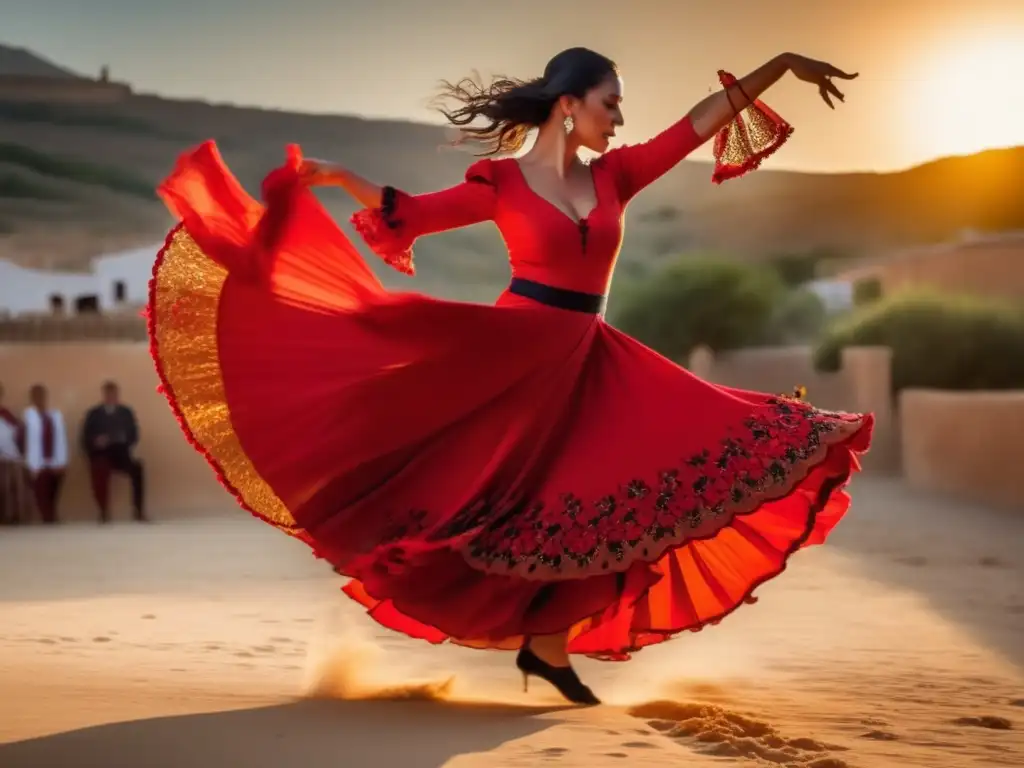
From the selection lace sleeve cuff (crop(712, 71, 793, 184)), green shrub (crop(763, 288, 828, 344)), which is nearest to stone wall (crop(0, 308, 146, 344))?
lace sleeve cuff (crop(712, 71, 793, 184))

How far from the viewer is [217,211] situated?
5.66m

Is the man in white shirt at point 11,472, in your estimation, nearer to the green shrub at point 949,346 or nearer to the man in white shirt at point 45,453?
the man in white shirt at point 45,453

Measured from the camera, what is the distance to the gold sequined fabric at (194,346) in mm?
5578

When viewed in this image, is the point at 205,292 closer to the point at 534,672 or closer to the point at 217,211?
the point at 217,211

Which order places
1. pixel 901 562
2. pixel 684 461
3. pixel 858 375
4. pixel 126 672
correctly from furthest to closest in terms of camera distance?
pixel 858 375
pixel 901 562
pixel 126 672
pixel 684 461

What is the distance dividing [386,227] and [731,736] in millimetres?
1946

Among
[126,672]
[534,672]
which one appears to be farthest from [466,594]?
[126,672]

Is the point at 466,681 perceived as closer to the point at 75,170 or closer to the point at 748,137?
the point at 748,137

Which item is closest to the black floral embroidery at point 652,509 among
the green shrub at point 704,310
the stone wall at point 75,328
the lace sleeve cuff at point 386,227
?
the lace sleeve cuff at point 386,227

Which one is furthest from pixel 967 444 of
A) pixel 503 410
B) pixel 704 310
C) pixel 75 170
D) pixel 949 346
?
pixel 75 170

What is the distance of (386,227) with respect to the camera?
5.61 m

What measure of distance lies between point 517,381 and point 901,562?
736 centimetres

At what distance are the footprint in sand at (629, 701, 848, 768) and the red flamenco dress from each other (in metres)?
0.33

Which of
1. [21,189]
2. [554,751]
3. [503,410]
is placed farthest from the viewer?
[21,189]
